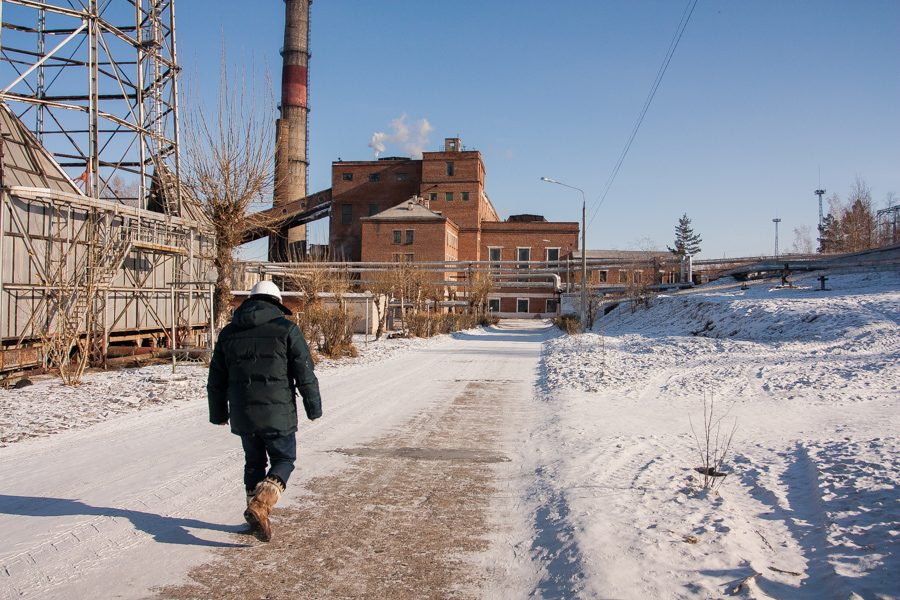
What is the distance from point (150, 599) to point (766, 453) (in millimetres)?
6161

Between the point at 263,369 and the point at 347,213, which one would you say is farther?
the point at 347,213

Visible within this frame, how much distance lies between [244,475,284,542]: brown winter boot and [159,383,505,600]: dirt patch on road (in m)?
0.11

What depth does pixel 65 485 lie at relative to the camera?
235 inches

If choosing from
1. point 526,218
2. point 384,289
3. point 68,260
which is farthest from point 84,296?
point 526,218

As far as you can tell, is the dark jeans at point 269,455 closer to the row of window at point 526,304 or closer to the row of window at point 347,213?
the row of window at point 526,304

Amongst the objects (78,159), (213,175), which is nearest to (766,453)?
(213,175)

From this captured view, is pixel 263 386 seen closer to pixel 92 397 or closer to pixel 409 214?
pixel 92 397

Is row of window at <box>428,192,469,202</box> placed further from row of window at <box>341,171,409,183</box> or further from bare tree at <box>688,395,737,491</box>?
bare tree at <box>688,395,737,491</box>

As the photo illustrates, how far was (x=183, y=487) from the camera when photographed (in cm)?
590

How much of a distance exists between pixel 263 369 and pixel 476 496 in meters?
2.27

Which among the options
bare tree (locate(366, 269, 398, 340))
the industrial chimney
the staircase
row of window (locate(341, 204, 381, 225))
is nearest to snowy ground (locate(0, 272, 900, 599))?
the staircase

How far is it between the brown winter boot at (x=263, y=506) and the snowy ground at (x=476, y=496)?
11 centimetres

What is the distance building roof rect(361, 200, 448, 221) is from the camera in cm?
6128

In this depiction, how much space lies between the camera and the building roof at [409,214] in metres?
61.3
